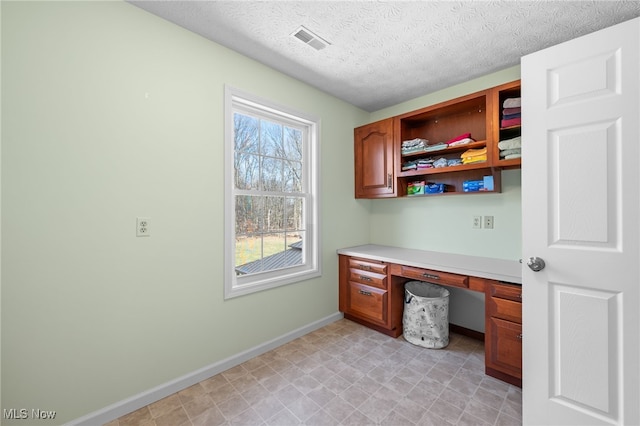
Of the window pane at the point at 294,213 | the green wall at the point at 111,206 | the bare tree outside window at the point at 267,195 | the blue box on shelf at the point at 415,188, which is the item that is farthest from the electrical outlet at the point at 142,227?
the blue box on shelf at the point at 415,188

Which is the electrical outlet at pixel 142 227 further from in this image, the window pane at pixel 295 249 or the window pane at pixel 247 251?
the window pane at pixel 295 249

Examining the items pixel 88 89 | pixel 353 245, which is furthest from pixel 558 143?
pixel 88 89

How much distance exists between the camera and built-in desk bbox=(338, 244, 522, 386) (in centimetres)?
184

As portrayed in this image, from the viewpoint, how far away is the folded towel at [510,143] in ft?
6.61

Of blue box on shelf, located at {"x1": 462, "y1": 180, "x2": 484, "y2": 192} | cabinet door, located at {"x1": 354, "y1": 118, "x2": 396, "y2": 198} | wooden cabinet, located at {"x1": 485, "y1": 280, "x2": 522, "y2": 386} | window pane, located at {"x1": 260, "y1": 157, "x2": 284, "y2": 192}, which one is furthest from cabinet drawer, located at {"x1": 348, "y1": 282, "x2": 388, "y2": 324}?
window pane, located at {"x1": 260, "y1": 157, "x2": 284, "y2": 192}

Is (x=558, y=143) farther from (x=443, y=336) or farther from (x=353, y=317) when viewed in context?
(x=353, y=317)

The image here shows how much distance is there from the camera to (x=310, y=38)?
1.92 m

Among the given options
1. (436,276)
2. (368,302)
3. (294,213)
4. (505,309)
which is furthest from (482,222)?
(294,213)

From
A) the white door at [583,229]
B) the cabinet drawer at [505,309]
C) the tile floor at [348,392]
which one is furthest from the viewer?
the cabinet drawer at [505,309]

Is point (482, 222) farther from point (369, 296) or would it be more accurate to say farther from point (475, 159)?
point (369, 296)

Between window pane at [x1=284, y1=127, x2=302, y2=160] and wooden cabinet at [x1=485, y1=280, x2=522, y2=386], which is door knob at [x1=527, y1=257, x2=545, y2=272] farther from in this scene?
window pane at [x1=284, y1=127, x2=302, y2=160]

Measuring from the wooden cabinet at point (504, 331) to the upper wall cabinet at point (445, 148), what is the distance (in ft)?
2.95

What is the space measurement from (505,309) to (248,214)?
2.14 meters

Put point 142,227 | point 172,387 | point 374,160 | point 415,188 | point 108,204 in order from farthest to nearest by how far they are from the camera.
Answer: point 374,160
point 415,188
point 172,387
point 142,227
point 108,204
